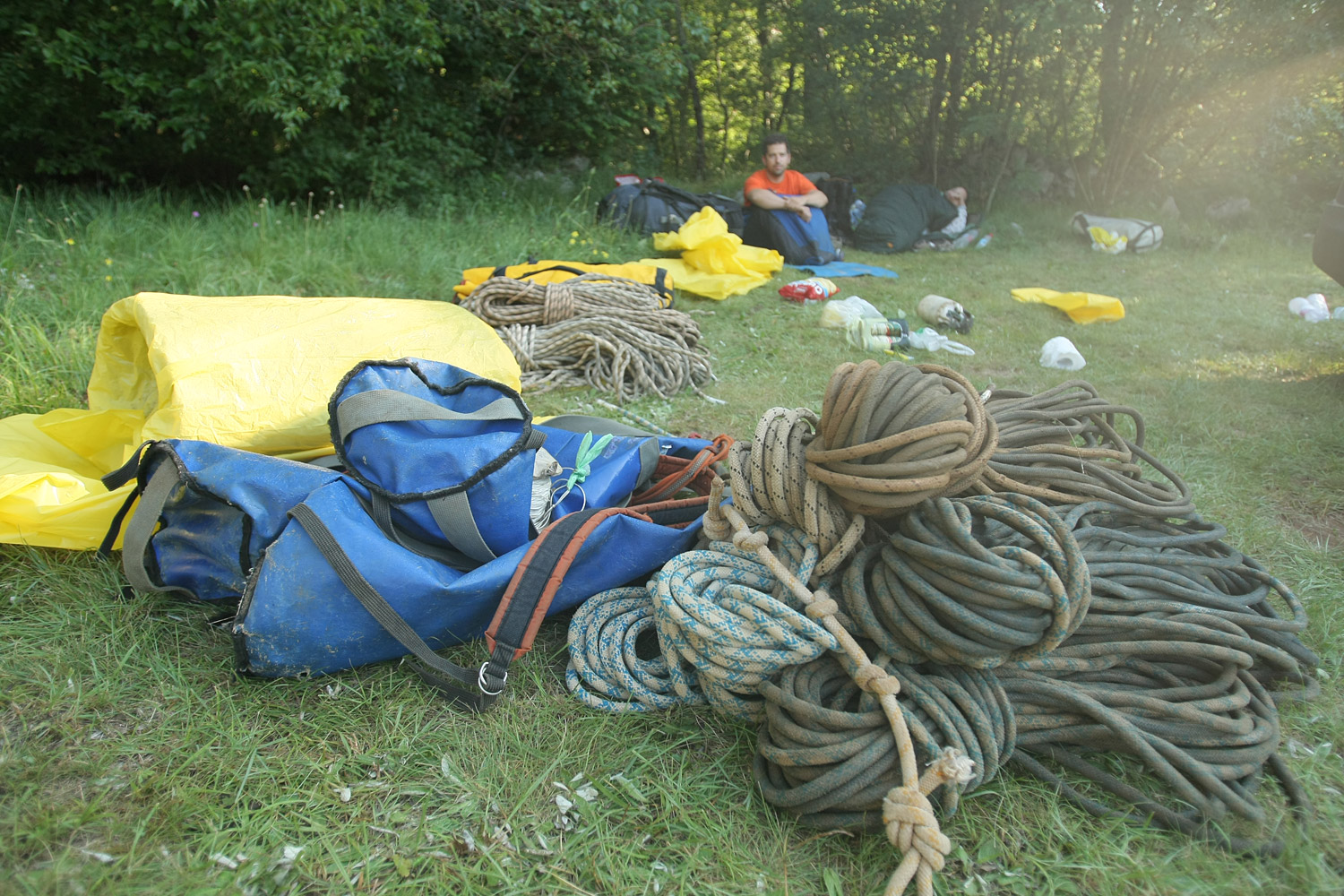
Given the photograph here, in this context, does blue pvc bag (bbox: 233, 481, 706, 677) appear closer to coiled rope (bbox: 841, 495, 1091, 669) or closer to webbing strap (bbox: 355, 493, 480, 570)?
webbing strap (bbox: 355, 493, 480, 570)

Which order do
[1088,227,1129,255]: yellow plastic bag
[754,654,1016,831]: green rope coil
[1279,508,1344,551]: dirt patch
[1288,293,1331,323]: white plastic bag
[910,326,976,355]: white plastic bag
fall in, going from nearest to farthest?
[754,654,1016,831]: green rope coil → [1279,508,1344,551]: dirt patch → [910,326,976,355]: white plastic bag → [1288,293,1331,323]: white plastic bag → [1088,227,1129,255]: yellow plastic bag

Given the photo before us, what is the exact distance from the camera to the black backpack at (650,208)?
6.80 metres

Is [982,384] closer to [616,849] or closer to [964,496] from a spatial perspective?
[964,496]

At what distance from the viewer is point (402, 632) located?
1.90 metres

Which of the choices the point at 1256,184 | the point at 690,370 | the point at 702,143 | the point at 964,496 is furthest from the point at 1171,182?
the point at 964,496

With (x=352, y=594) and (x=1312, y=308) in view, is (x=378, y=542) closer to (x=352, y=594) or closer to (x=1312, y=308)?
(x=352, y=594)

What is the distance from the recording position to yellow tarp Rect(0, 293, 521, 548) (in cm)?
228

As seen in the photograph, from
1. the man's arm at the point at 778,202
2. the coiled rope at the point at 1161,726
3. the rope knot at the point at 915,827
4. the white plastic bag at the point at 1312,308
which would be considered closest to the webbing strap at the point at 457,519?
the rope knot at the point at 915,827

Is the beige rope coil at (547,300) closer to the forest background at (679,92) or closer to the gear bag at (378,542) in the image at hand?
the gear bag at (378,542)

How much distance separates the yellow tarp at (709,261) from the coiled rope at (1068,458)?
3.47 m

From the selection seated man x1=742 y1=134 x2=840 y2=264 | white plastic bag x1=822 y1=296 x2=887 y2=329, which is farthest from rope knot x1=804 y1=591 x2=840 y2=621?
seated man x1=742 y1=134 x2=840 y2=264

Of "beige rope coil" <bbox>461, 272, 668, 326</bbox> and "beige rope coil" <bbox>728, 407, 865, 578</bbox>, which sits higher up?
"beige rope coil" <bbox>728, 407, 865, 578</bbox>

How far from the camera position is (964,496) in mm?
2020

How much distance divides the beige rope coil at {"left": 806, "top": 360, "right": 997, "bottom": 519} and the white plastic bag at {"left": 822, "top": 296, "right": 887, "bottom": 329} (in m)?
3.31
